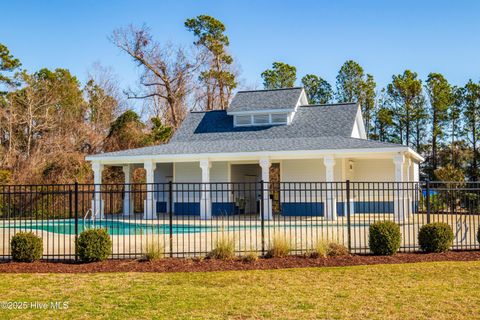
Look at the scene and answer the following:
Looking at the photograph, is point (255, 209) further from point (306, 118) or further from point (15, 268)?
point (15, 268)

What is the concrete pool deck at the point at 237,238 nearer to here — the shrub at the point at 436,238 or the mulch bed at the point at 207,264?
the shrub at the point at 436,238

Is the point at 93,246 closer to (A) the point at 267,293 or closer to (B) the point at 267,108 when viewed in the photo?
(A) the point at 267,293

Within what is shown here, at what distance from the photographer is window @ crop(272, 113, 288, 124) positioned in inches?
1144

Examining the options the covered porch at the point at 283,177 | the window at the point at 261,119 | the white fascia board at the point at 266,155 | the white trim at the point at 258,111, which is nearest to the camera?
the white fascia board at the point at 266,155

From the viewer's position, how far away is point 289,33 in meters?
22.0

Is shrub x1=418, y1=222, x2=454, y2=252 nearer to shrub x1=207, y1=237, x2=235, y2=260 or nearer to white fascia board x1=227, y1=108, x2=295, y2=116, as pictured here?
shrub x1=207, y1=237, x2=235, y2=260

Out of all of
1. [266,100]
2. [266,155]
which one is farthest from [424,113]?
[266,155]

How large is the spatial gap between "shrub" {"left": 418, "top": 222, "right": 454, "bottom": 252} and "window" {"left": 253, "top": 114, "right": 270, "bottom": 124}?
17.1 metres

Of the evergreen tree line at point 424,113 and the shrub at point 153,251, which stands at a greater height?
the evergreen tree line at point 424,113

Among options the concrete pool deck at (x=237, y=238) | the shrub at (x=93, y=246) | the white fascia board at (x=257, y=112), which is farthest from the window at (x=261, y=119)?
the shrub at (x=93, y=246)

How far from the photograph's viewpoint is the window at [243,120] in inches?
1169

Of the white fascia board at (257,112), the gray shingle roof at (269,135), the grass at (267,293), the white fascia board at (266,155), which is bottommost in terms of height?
the grass at (267,293)

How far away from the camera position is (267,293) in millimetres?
9000

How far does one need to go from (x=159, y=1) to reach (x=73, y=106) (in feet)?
86.5
